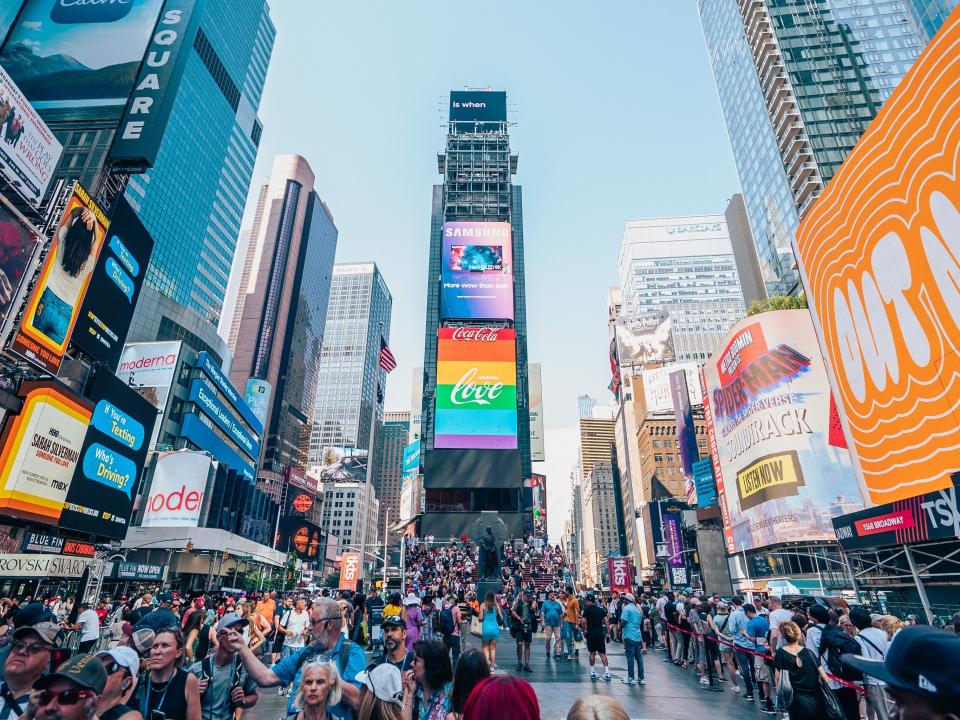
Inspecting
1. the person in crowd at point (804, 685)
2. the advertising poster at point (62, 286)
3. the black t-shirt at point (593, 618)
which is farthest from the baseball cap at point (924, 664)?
the advertising poster at point (62, 286)

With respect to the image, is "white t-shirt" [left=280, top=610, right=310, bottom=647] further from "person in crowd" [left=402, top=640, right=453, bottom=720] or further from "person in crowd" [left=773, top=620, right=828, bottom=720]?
"person in crowd" [left=773, top=620, right=828, bottom=720]

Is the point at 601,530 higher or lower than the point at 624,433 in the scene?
lower

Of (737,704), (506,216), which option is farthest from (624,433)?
(737,704)

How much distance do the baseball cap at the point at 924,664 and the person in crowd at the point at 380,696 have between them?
3148mm

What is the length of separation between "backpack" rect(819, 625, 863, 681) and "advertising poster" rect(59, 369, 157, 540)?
3133 cm

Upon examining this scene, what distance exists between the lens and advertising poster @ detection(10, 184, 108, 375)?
22.2 meters

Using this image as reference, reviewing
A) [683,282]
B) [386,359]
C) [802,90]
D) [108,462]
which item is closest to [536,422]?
[683,282]

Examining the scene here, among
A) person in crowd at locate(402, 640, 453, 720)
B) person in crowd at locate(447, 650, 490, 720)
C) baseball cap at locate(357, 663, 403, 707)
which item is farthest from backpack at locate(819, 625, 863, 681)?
baseball cap at locate(357, 663, 403, 707)

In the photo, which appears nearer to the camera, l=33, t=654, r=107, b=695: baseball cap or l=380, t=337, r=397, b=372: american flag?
l=33, t=654, r=107, b=695: baseball cap

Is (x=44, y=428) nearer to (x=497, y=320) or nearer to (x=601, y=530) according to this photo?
(x=497, y=320)

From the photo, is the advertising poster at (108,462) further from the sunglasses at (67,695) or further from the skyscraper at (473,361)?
the skyscraper at (473,361)

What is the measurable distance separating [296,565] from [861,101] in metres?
108

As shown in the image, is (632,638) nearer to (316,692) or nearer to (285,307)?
(316,692)

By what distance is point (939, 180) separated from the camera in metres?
17.3
